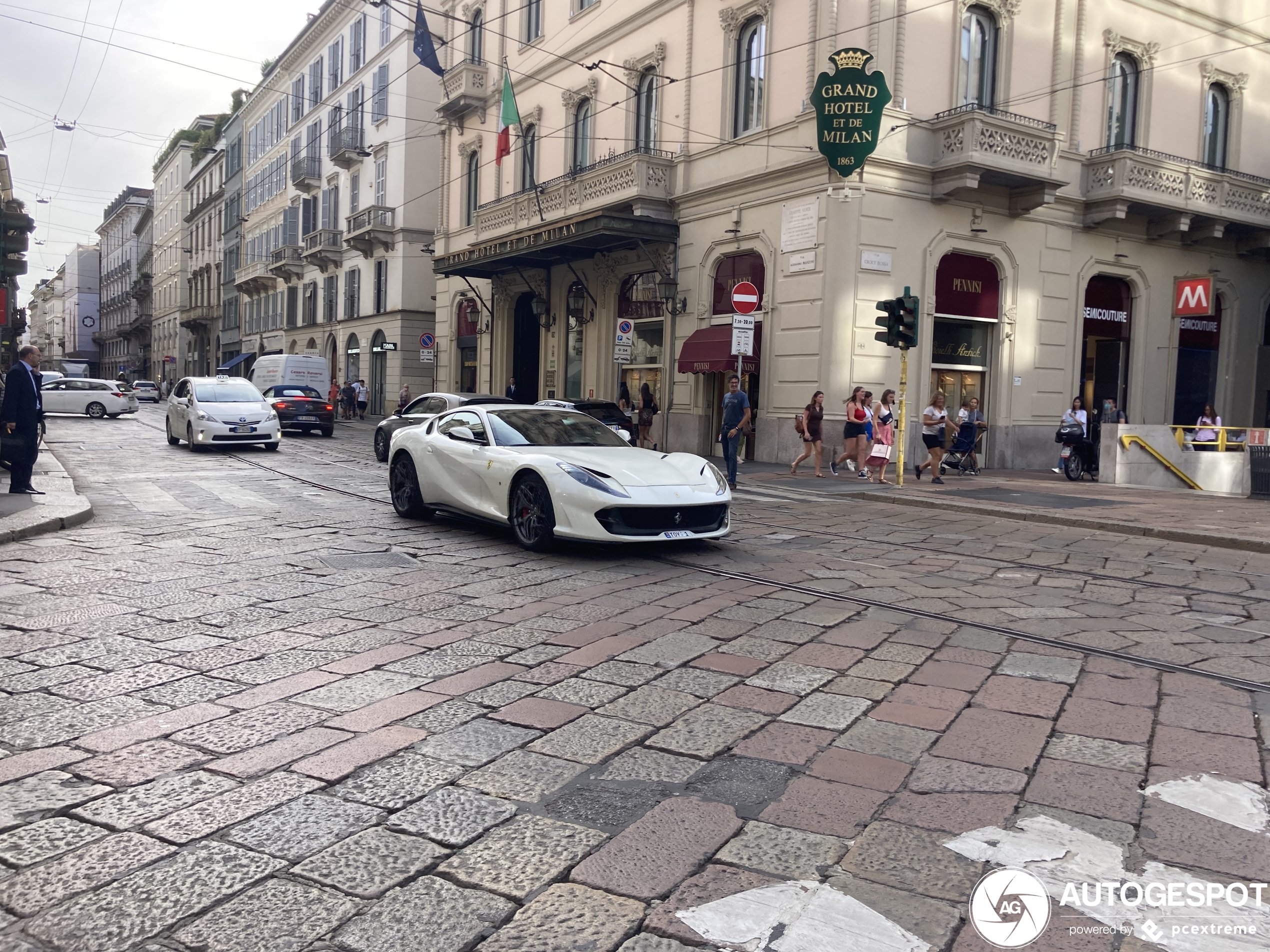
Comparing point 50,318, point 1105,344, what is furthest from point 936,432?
point 50,318

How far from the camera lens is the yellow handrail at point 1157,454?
1806cm

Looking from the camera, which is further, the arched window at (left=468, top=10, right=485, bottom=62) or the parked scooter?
the arched window at (left=468, top=10, right=485, bottom=62)

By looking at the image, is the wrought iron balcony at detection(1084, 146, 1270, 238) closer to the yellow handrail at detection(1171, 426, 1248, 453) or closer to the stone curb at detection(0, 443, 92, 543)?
the yellow handrail at detection(1171, 426, 1248, 453)

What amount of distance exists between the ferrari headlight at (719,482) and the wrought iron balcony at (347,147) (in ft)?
121

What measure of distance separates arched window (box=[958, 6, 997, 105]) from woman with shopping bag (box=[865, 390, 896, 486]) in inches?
260

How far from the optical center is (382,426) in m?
18.2

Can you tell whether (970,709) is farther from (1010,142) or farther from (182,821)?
(1010,142)

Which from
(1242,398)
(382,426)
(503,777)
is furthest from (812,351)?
(503,777)

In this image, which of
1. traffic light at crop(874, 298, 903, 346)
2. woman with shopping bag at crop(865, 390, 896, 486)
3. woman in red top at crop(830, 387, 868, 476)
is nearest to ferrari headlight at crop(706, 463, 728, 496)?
traffic light at crop(874, 298, 903, 346)

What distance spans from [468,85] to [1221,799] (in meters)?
31.8

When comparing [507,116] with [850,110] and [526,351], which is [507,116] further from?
[850,110]

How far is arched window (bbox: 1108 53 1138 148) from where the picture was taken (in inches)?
875

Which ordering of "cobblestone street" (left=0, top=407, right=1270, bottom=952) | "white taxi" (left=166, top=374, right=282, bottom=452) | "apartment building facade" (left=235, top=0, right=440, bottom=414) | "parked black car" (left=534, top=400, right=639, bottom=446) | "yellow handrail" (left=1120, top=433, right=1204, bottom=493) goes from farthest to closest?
"apartment building facade" (left=235, top=0, right=440, bottom=414) < "white taxi" (left=166, top=374, right=282, bottom=452) < "yellow handrail" (left=1120, top=433, right=1204, bottom=493) < "parked black car" (left=534, top=400, right=639, bottom=446) < "cobblestone street" (left=0, top=407, right=1270, bottom=952)

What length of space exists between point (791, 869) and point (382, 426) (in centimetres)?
1637
